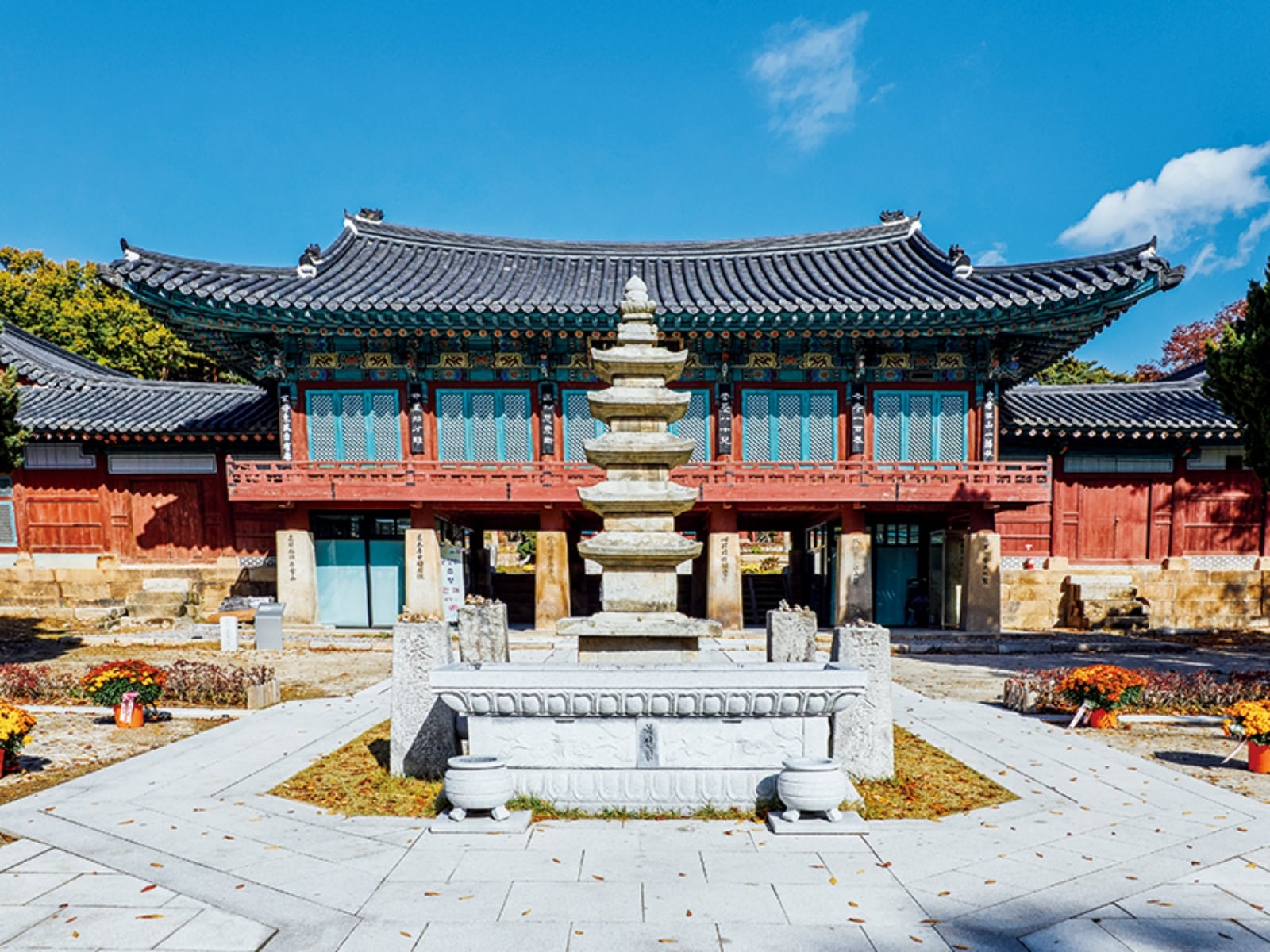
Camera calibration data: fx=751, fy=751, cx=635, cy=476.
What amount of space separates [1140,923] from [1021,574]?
19095 mm

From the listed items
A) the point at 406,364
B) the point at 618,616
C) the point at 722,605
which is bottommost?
the point at 722,605

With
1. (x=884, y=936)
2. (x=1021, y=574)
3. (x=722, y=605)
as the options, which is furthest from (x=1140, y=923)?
(x=1021, y=574)

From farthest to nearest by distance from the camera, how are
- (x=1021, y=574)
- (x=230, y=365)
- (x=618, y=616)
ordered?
(x=230, y=365) < (x=1021, y=574) < (x=618, y=616)

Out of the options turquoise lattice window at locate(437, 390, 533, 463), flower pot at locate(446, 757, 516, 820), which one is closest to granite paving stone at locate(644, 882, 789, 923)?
flower pot at locate(446, 757, 516, 820)

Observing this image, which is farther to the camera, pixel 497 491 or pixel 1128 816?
pixel 497 491

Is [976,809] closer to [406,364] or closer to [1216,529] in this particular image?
[406,364]

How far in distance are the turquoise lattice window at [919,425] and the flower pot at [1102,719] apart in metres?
10.7

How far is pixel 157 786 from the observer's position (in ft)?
26.4

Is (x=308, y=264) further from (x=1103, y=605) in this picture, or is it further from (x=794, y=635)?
(x=1103, y=605)

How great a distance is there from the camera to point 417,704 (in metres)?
8.48

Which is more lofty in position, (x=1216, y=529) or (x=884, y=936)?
(x=1216, y=529)

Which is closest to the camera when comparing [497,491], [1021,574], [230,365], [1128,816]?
[1128,816]

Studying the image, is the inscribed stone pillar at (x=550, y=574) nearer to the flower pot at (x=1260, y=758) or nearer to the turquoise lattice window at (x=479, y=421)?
the turquoise lattice window at (x=479, y=421)

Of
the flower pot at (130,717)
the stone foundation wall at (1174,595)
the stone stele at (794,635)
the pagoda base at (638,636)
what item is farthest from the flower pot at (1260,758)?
the flower pot at (130,717)
